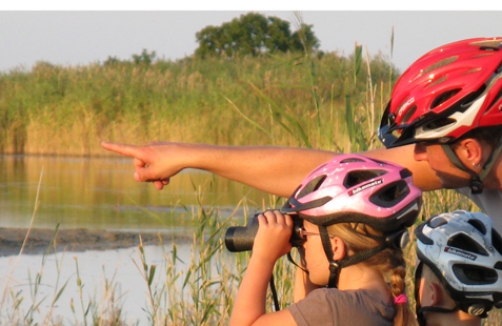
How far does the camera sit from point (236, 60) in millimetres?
18766

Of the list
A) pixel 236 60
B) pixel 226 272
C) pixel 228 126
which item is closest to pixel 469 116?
pixel 226 272

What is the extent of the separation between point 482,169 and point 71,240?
588 cm

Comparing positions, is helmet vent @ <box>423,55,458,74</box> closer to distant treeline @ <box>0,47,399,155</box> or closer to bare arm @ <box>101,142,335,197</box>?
bare arm @ <box>101,142,335,197</box>

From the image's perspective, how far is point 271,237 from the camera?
211 cm

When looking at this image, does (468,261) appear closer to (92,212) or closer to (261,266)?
(261,266)

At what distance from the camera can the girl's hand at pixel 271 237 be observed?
2.11m

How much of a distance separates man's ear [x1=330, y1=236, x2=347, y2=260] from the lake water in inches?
78.4

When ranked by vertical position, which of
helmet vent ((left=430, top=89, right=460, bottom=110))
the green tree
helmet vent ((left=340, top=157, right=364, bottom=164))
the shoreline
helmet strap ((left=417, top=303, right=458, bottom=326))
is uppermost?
Result: the green tree

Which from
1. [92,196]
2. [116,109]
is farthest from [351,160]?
[116,109]

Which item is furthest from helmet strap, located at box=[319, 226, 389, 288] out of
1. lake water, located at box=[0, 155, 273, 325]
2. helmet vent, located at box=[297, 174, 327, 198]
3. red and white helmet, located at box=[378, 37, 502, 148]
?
lake water, located at box=[0, 155, 273, 325]

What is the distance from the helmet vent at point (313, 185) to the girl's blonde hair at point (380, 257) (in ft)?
0.37

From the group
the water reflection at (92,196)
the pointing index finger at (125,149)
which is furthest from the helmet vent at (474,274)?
the water reflection at (92,196)

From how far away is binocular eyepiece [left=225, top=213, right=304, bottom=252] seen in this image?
2.16 meters

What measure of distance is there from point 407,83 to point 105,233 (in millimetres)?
5911
